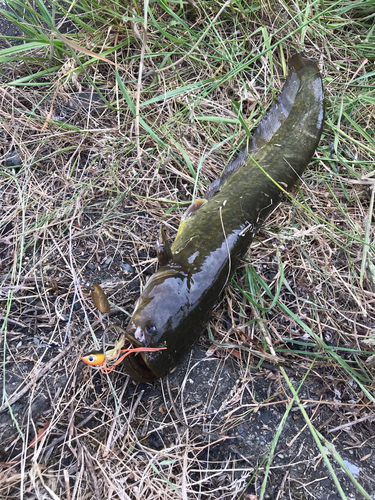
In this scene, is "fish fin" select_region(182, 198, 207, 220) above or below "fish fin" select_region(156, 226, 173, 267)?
below

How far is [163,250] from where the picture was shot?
196 centimetres

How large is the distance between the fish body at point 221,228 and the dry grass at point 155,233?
148mm

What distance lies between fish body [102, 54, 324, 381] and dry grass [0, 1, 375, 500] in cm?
15

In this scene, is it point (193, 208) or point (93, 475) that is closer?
point (93, 475)

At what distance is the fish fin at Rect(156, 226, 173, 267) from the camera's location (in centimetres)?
194

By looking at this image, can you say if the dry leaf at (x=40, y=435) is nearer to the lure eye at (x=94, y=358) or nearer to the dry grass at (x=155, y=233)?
the dry grass at (x=155, y=233)

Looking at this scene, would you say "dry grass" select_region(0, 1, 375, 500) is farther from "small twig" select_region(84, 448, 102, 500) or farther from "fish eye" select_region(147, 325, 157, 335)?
"fish eye" select_region(147, 325, 157, 335)

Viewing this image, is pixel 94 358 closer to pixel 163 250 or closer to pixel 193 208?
pixel 163 250

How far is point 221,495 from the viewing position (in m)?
1.63

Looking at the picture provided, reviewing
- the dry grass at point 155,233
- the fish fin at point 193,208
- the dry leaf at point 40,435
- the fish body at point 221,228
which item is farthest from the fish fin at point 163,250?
the dry leaf at point 40,435

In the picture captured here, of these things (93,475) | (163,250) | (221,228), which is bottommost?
(93,475)

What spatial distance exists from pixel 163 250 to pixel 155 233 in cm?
38

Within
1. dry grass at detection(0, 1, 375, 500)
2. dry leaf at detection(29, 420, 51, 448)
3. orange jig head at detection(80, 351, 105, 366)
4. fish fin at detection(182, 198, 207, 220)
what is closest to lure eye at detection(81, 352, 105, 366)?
orange jig head at detection(80, 351, 105, 366)

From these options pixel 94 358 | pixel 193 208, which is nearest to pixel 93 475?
pixel 94 358
